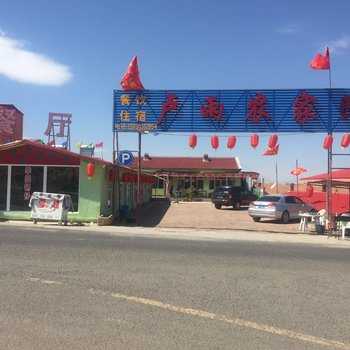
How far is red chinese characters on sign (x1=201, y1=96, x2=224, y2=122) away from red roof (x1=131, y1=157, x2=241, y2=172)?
3107 cm

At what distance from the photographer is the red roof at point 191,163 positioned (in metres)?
52.8

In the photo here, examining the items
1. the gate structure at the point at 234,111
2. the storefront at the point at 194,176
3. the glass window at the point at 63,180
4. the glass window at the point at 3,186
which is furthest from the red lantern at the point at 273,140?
the storefront at the point at 194,176

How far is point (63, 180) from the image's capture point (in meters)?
21.6

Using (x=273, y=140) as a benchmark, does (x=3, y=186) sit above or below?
below

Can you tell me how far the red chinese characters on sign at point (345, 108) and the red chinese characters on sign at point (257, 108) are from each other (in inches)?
113

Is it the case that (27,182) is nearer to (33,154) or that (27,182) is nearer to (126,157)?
(33,154)

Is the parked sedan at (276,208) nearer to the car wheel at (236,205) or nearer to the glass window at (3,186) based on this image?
the car wheel at (236,205)

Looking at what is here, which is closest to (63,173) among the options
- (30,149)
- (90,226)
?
(30,149)

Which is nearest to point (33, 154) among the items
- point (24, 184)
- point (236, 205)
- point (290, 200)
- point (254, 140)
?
point (24, 184)

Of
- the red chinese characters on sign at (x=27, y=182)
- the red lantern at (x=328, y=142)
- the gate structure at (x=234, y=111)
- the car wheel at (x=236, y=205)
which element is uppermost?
the gate structure at (x=234, y=111)

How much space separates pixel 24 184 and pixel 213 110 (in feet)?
28.1

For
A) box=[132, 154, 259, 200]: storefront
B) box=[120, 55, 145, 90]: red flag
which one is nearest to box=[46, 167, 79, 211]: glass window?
box=[120, 55, 145, 90]: red flag

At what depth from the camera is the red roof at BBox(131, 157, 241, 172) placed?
5284cm

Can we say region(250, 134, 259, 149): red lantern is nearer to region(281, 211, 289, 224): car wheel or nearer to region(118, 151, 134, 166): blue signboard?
region(118, 151, 134, 166): blue signboard
